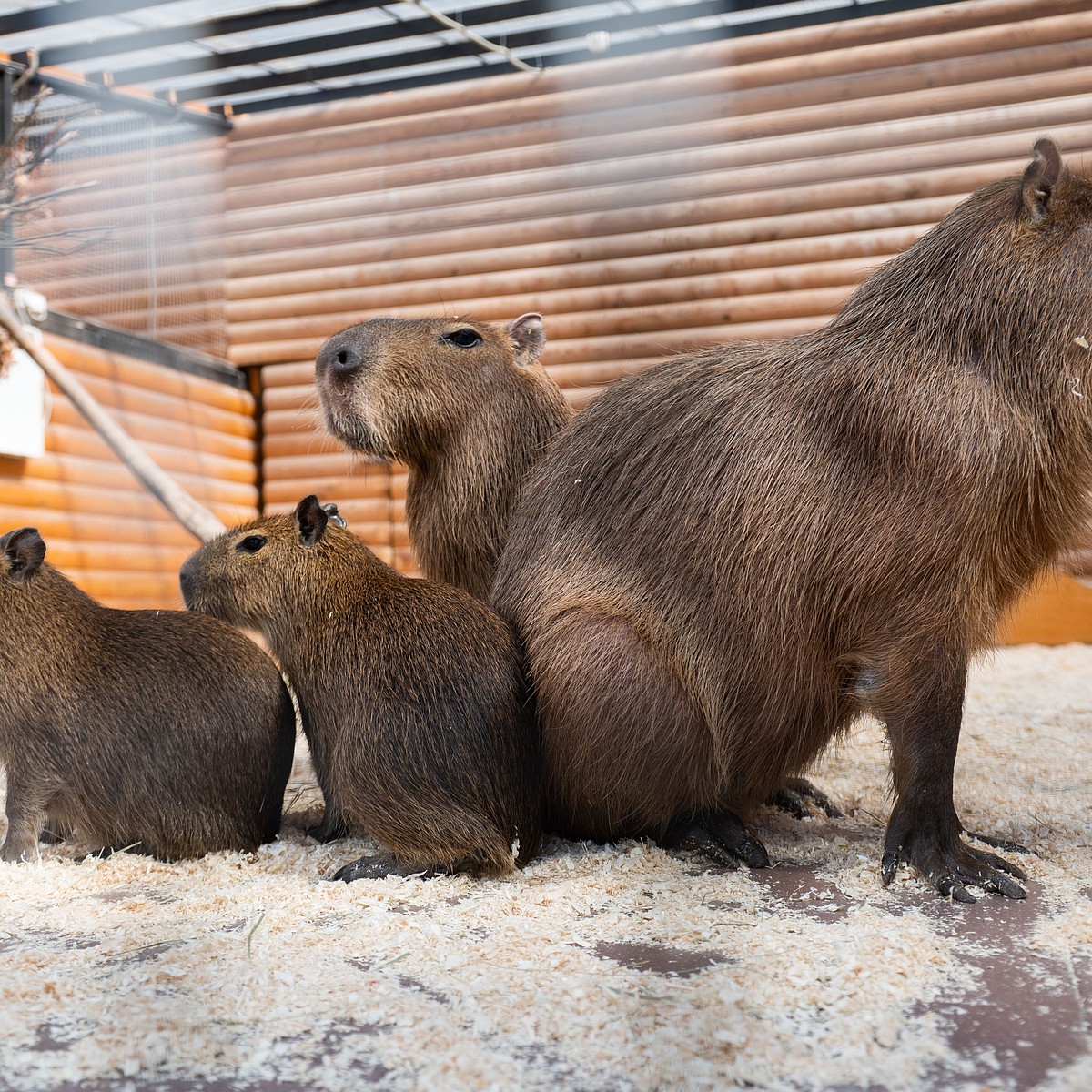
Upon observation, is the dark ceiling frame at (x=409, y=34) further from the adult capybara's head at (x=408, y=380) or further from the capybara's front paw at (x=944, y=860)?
the capybara's front paw at (x=944, y=860)

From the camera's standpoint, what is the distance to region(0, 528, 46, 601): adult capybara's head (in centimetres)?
200

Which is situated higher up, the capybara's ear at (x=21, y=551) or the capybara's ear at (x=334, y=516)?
the capybara's ear at (x=334, y=516)

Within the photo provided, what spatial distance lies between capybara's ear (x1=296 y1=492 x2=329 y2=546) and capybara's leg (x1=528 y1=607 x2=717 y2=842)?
1.68 ft

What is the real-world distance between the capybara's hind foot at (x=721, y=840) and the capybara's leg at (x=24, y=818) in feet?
3.62

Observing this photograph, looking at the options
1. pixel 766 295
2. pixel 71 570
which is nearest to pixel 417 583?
pixel 71 570

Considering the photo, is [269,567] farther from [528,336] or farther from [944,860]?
[944,860]

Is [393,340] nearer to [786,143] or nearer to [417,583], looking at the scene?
[417,583]

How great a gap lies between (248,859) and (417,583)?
568 mm

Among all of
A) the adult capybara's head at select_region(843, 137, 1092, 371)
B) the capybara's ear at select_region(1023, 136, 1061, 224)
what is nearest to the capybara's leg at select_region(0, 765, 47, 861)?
the adult capybara's head at select_region(843, 137, 1092, 371)

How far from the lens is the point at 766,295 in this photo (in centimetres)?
403

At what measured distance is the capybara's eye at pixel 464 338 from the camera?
224 cm

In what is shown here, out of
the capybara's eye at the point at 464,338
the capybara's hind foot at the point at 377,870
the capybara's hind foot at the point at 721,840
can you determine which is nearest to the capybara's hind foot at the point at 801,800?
the capybara's hind foot at the point at 721,840

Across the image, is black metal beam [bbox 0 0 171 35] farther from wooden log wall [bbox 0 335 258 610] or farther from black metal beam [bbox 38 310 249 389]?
black metal beam [bbox 38 310 249 389]

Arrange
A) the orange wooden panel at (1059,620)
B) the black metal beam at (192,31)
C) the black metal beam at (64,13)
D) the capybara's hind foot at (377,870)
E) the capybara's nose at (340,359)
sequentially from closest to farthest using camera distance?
the black metal beam at (64,13)
the black metal beam at (192,31)
the capybara's hind foot at (377,870)
the capybara's nose at (340,359)
the orange wooden panel at (1059,620)
